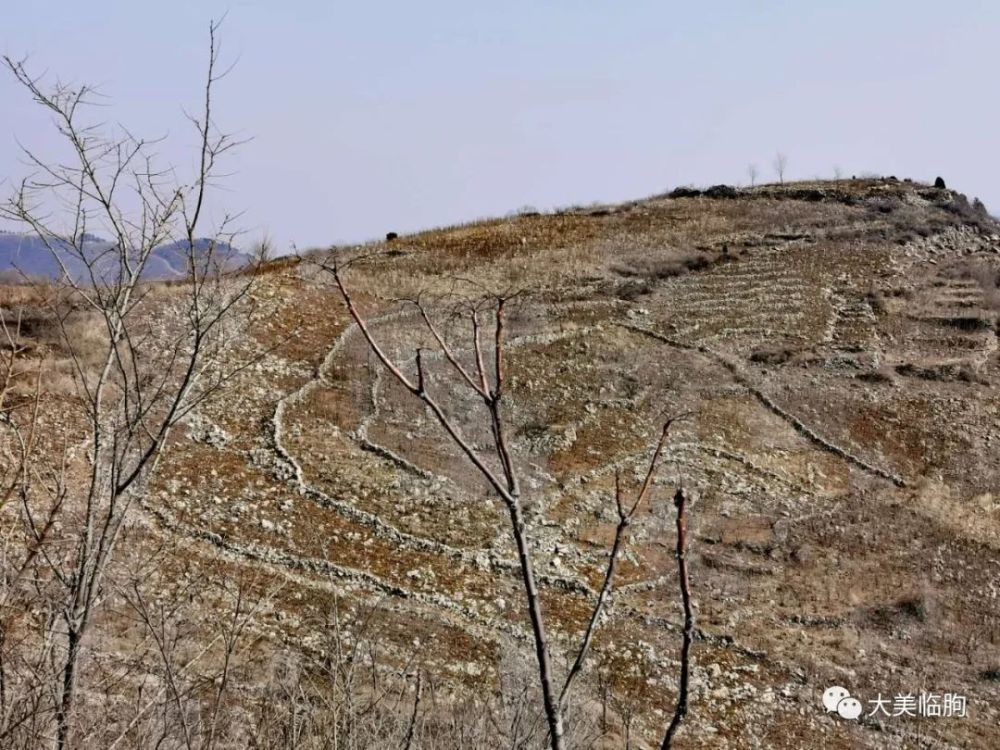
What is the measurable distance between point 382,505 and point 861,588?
356 inches

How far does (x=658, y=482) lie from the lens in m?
18.1

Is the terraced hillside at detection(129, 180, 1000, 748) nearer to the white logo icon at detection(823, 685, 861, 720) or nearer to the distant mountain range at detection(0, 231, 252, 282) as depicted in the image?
the white logo icon at detection(823, 685, 861, 720)

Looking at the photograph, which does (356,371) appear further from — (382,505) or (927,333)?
(927,333)

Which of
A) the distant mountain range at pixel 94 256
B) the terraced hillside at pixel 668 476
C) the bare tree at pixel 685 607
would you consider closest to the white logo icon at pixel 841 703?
the terraced hillside at pixel 668 476

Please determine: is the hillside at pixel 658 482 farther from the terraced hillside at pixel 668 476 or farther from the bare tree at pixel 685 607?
the bare tree at pixel 685 607

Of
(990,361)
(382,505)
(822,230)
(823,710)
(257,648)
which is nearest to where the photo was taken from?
(257,648)

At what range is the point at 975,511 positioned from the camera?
59.9 feet

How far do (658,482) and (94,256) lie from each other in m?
14.6

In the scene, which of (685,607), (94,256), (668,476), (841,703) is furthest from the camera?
(668,476)

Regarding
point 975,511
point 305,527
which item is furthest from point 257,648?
point 975,511

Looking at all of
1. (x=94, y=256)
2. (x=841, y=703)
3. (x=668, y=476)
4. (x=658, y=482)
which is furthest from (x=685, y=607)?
(x=668, y=476)

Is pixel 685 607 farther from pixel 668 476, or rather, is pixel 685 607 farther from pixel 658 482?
pixel 668 476

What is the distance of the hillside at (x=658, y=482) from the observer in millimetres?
12359

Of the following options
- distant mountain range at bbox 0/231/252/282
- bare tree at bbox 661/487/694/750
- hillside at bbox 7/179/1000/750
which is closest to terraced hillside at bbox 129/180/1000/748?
hillside at bbox 7/179/1000/750
